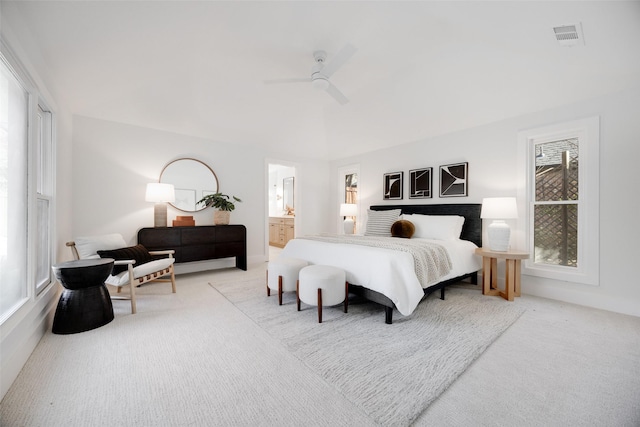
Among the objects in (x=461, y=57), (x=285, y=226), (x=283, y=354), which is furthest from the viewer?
(x=285, y=226)

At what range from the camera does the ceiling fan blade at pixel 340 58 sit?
7.49ft

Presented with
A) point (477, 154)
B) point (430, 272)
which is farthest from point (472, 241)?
point (430, 272)

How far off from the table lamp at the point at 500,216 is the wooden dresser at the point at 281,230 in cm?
470

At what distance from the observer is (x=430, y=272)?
264cm

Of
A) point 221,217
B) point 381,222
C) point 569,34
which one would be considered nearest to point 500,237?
point 381,222

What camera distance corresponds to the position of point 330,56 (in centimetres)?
302

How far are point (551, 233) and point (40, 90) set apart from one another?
18.1 feet

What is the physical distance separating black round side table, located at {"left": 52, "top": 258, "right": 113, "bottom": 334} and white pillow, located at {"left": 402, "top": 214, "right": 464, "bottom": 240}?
12.2ft

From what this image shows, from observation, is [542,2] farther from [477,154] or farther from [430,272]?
[430,272]

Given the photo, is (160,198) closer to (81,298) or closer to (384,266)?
(81,298)

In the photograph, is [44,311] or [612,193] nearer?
[44,311]

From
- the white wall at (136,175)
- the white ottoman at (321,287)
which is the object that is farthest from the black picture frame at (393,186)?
the white ottoman at (321,287)

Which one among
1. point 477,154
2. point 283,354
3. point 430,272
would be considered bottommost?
point 283,354

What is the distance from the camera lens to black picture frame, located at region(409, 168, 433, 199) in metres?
4.37
